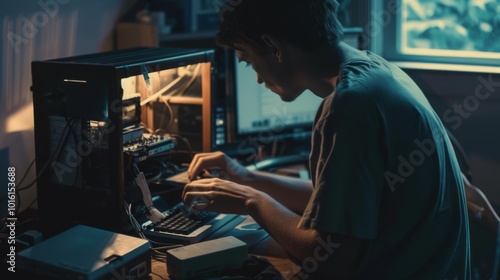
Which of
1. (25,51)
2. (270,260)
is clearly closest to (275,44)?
(270,260)

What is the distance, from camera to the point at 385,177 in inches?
51.4

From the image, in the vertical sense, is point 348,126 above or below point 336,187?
above

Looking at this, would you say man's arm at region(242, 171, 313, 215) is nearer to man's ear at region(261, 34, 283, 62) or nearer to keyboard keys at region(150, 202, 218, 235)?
keyboard keys at region(150, 202, 218, 235)

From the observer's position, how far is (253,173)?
6.15 ft

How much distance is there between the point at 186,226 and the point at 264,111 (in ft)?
2.86

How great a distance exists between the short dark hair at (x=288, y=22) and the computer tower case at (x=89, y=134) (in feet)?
1.02

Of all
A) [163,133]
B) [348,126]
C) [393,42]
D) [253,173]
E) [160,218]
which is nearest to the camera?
[348,126]

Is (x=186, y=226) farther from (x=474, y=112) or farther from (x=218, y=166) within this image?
(x=474, y=112)

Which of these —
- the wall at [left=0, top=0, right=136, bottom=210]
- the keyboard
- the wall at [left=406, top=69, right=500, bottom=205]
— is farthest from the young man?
the wall at [left=406, top=69, right=500, bottom=205]

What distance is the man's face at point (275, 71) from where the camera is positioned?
1501mm

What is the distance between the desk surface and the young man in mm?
36

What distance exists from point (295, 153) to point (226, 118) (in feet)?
1.12

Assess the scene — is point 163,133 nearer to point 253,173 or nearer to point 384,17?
point 253,173

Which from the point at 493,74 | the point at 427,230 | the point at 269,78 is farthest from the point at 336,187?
the point at 493,74
